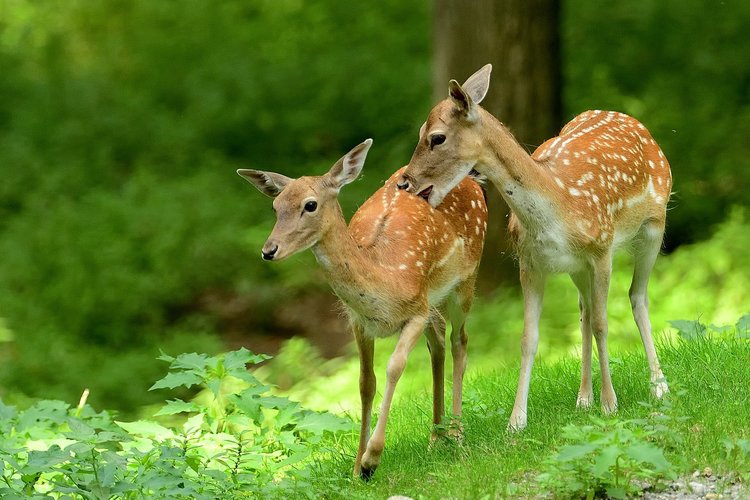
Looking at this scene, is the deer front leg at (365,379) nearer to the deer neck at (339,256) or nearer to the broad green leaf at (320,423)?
the deer neck at (339,256)

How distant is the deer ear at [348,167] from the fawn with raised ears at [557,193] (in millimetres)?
293

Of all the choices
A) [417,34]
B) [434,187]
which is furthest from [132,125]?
[434,187]

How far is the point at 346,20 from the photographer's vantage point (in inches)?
610

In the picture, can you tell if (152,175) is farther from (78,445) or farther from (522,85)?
(78,445)

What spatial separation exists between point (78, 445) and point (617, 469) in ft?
8.43

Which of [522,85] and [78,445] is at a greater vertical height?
[522,85]

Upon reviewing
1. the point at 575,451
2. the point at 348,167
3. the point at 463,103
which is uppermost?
the point at 463,103

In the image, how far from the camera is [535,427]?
6746 millimetres

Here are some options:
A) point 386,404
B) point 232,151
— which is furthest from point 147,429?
point 232,151

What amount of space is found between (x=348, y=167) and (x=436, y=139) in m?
0.47

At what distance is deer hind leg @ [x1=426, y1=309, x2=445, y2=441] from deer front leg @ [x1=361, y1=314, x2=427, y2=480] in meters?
0.59

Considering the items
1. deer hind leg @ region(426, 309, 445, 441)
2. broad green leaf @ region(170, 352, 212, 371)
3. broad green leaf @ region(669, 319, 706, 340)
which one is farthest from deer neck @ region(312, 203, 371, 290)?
broad green leaf @ region(669, 319, 706, 340)

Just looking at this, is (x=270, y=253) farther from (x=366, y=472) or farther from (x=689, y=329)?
(x=689, y=329)

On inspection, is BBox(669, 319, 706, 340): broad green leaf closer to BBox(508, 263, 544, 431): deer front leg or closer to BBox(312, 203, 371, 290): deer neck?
BBox(508, 263, 544, 431): deer front leg
